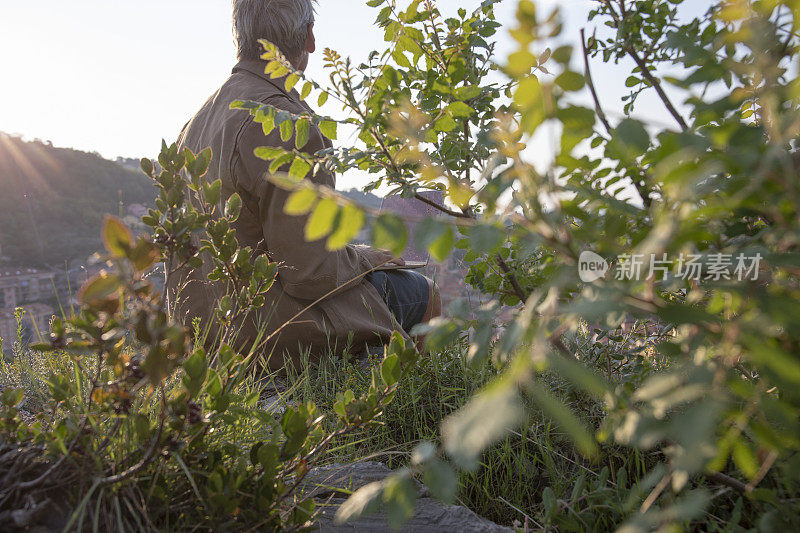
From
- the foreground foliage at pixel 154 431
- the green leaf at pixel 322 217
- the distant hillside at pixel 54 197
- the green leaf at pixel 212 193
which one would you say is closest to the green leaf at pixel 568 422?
the green leaf at pixel 322 217

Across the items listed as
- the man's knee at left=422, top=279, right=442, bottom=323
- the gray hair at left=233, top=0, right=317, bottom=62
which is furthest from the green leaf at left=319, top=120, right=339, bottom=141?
the man's knee at left=422, top=279, right=442, bottom=323

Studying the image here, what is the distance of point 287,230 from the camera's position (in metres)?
2.52

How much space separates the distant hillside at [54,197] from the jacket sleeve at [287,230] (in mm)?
14925

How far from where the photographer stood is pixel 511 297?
1.43 m

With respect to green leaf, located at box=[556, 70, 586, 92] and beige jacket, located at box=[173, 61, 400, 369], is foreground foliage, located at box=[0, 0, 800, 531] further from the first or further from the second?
beige jacket, located at box=[173, 61, 400, 369]

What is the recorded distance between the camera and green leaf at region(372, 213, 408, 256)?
0.58 meters

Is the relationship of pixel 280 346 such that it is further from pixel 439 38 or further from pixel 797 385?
pixel 797 385

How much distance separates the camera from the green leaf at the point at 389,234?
0.58 meters

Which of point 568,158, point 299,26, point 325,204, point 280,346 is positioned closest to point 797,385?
point 568,158

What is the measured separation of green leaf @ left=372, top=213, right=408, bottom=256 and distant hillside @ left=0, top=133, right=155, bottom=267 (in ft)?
55.7

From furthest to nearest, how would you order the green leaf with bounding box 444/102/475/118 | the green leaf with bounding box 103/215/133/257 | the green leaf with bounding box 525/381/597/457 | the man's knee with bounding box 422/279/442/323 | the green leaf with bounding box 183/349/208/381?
1. the man's knee with bounding box 422/279/442/323
2. the green leaf with bounding box 444/102/475/118
3. the green leaf with bounding box 183/349/208/381
4. the green leaf with bounding box 103/215/133/257
5. the green leaf with bounding box 525/381/597/457

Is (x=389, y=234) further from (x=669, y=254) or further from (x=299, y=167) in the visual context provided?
(x=299, y=167)

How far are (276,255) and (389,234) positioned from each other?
6.85ft

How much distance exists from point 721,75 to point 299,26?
2768mm
